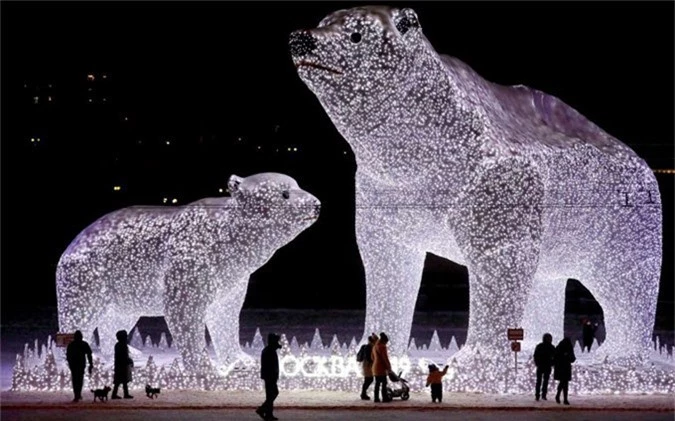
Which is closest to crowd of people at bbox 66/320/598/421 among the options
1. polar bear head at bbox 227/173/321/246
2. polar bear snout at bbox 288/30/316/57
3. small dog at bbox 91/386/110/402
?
small dog at bbox 91/386/110/402

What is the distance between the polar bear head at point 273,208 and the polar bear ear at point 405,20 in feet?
6.42

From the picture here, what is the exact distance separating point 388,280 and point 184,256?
7.13 feet

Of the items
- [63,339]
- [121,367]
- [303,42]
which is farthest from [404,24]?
[63,339]

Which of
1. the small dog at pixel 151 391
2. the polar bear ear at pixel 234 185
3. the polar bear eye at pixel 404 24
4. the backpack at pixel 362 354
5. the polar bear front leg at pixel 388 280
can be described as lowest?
the small dog at pixel 151 391

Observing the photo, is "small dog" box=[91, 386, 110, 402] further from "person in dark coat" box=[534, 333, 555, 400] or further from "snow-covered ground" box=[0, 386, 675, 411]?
"person in dark coat" box=[534, 333, 555, 400]

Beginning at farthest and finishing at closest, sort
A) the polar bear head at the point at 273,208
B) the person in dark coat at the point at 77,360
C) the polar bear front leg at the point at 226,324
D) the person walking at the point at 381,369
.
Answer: the polar bear front leg at the point at 226,324 < the polar bear head at the point at 273,208 < the person walking at the point at 381,369 < the person in dark coat at the point at 77,360

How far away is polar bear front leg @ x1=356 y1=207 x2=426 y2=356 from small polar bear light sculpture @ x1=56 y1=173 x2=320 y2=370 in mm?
780

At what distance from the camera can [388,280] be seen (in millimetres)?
11344

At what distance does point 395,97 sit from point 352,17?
33.2 inches

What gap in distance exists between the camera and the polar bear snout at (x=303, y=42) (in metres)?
9.80

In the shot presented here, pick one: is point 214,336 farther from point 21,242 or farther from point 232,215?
point 21,242

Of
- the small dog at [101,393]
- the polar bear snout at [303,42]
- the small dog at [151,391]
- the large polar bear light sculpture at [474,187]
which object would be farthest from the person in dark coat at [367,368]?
the polar bear snout at [303,42]

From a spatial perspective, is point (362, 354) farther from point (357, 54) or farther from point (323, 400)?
point (357, 54)

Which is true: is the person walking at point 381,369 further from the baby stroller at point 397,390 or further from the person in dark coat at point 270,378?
the person in dark coat at point 270,378
